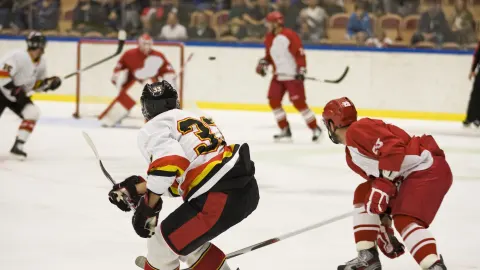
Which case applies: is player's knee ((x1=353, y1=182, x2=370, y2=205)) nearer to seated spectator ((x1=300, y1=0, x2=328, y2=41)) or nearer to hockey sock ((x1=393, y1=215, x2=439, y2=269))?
hockey sock ((x1=393, y1=215, x2=439, y2=269))

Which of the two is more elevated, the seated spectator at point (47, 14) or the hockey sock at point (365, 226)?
the hockey sock at point (365, 226)

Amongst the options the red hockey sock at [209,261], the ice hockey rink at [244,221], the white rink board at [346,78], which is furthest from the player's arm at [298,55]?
the red hockey sock at [209,261]

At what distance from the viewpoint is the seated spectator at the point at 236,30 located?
1136 centimetres

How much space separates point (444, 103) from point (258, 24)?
2.48 metres

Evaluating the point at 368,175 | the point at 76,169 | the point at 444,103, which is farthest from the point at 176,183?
the point at 444,103

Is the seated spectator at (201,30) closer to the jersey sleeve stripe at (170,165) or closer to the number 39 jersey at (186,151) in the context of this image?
the number 39 jersey at (186,151)

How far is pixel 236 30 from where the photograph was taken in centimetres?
1144

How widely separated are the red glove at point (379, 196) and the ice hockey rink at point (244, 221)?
69 centimetres

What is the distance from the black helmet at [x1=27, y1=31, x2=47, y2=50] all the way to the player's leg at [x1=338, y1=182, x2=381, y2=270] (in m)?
3.86

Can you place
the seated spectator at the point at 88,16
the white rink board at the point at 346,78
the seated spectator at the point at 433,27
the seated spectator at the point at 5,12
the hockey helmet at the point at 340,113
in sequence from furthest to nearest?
the seated spectator at the point at 5,12 < the seated spectator at the point at 88,16 < the seated spectator at the point at 433,27 < the white rink board at the point at 346,78 < the hockey helmet at the point at 340,113

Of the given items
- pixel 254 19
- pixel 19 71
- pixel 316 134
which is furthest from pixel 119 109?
pixel 19 71

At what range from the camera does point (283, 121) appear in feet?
28.2

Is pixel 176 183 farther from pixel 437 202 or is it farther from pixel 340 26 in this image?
pixel 340 26

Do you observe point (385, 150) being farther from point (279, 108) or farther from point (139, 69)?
point (139, 69)
